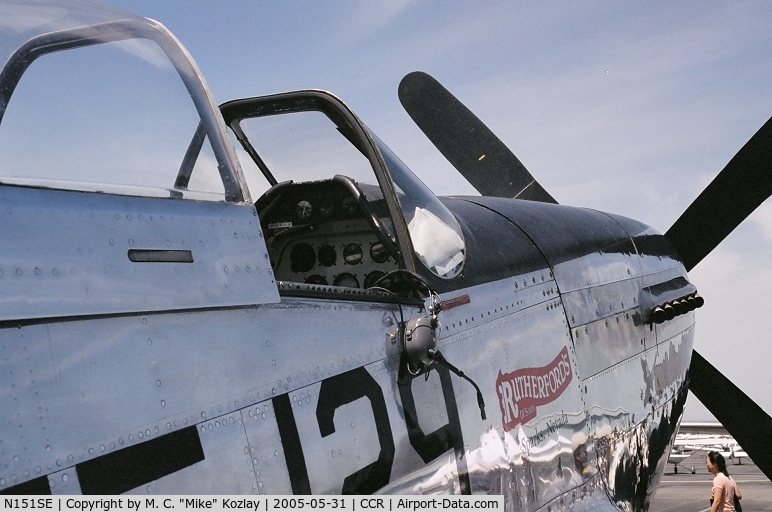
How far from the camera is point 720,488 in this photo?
23.7 ft

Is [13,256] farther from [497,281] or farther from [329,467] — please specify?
[497,281]

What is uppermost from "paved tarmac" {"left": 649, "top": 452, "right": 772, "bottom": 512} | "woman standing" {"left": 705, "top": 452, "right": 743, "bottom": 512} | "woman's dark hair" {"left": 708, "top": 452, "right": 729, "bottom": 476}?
"woman's dark hair" {"left": 708, "top": 452, "right": 729, "bottom": 476}

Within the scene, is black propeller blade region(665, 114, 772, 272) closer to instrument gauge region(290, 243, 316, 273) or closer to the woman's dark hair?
the woman's dark hair

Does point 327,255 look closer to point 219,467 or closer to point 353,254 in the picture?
point 353,254

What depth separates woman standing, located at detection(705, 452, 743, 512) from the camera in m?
7.25

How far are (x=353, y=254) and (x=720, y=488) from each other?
5.19m

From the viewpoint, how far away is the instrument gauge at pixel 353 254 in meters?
3.76

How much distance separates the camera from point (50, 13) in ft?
7.46

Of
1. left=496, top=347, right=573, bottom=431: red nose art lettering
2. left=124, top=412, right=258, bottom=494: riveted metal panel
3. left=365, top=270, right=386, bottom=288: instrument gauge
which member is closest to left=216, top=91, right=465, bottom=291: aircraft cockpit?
left=365, top=270, right=386, bottom=288: instrument gauge

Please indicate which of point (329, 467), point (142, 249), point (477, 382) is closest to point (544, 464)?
point (477, 382)

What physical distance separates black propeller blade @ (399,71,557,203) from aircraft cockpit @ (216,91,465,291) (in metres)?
3.68

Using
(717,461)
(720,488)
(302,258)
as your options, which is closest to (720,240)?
(717,461)

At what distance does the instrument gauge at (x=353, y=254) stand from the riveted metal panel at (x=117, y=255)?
4.78ft

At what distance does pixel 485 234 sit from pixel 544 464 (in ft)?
3.65
